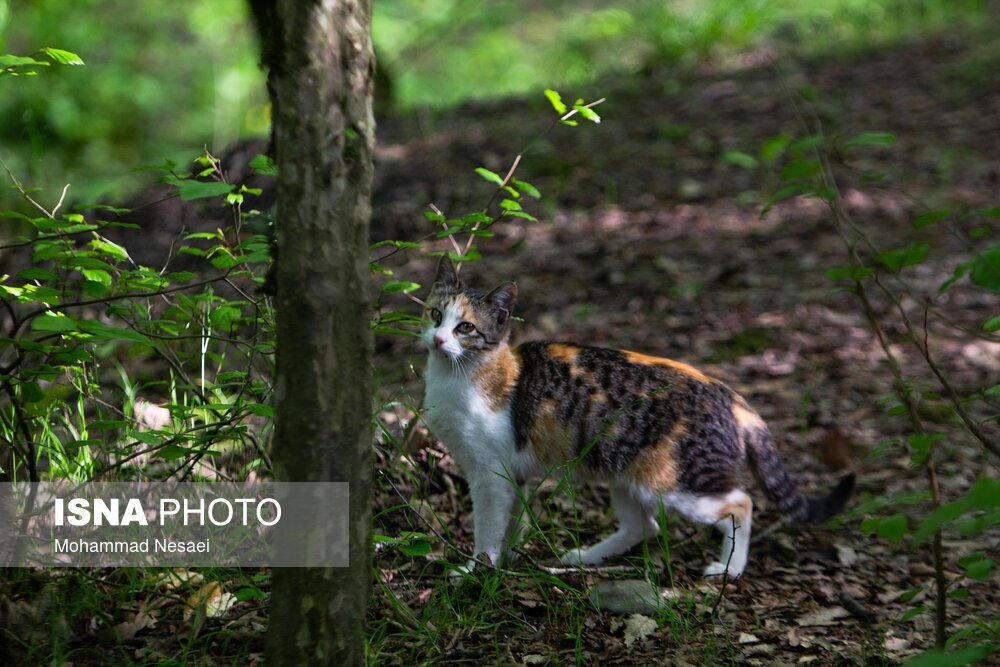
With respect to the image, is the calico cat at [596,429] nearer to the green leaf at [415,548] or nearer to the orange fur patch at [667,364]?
the orange fur patch at [667,364]

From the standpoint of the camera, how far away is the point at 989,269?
1.78 meters

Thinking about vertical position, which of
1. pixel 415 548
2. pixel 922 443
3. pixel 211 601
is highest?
pixel 922 443

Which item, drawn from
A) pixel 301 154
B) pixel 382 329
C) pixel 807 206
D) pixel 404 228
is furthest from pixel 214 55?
pixel 301 154

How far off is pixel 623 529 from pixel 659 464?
44cm

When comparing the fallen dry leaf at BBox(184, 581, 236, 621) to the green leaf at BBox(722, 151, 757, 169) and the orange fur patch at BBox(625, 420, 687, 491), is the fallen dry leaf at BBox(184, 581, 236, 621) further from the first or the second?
the green leaf at BBox(722, 151, 757, 169)

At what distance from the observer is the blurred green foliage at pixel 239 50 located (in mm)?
9359

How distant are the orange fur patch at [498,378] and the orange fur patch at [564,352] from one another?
173 mm

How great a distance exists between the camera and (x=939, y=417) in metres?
4.56

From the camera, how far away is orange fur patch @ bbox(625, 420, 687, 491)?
3.19 metres

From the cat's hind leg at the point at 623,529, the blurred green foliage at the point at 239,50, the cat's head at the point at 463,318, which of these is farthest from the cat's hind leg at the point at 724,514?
the blurred green foliage at the point at 239,50

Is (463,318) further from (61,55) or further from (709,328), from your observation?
(709,328)

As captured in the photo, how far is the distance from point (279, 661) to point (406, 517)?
49.2 inches

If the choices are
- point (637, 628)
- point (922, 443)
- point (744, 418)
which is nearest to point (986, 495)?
point (922, 443)

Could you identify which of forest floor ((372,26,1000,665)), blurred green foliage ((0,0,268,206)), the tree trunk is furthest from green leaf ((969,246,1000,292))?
blurred green foliage ((0,0,268,206))
